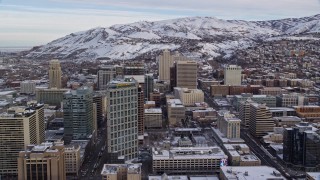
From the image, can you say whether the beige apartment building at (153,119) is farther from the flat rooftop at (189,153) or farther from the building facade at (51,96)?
the building facade at (51,96)

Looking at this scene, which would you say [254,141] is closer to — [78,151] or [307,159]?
[307,159]

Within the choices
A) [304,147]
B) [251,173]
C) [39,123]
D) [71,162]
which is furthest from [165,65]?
[251,173]

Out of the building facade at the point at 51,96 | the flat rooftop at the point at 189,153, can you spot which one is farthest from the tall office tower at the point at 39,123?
the building facade at the point at 51,96

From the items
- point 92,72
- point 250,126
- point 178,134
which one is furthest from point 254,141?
point 92,72

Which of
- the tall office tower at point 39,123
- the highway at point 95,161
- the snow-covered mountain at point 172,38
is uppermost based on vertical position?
the snow-covered mountain at point 172,38

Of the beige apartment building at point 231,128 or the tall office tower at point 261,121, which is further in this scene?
the tall office tower at point 261,121

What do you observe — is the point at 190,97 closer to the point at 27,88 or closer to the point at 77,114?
the point at 77,114
